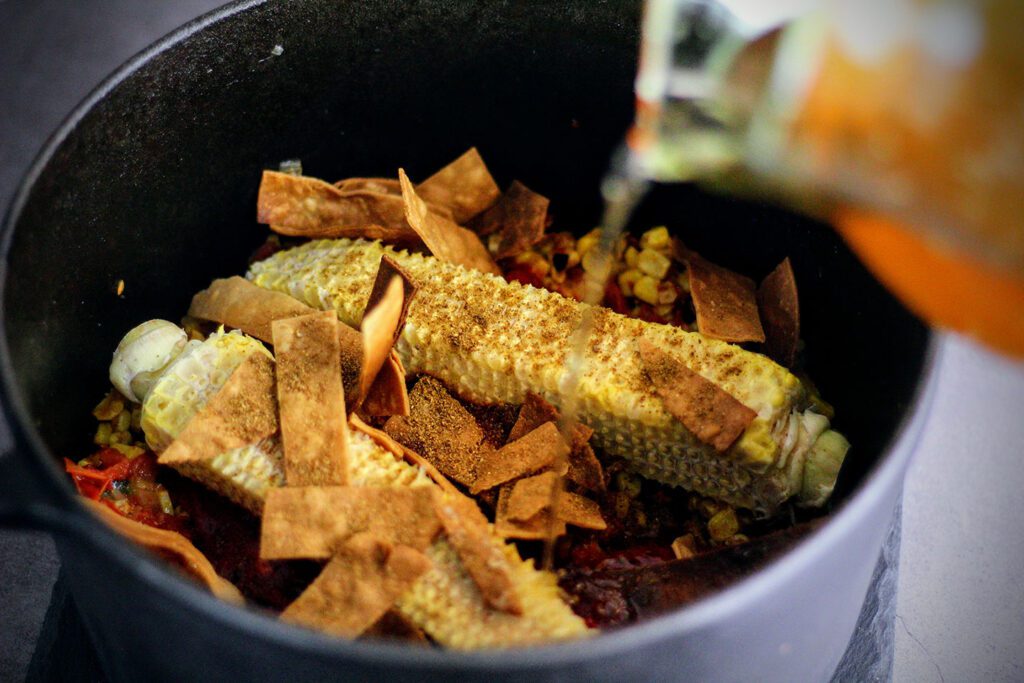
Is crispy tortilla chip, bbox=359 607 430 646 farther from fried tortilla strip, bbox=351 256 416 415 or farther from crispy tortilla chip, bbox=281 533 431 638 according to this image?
fried tortilla strip, bbox=351 256 416 415

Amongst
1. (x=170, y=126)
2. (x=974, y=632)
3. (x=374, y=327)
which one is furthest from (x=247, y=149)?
(x=974, y=632)

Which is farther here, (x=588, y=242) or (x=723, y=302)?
(x=588, y=242)

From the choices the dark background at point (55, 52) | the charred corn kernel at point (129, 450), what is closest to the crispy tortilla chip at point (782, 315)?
the charred corn kernel at point (129, 450)

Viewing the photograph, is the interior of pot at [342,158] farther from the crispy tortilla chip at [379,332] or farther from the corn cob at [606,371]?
the crispy tortilla chip at [379,332]

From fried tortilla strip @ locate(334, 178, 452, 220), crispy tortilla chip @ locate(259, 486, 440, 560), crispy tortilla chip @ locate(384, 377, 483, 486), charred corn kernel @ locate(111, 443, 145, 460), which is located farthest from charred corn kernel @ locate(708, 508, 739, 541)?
charred corn kernel @ locate(111, 443, 145, 460)

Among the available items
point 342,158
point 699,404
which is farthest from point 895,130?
point 342,158

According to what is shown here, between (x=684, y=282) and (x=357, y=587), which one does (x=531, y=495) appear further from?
(x=684, y=282)
